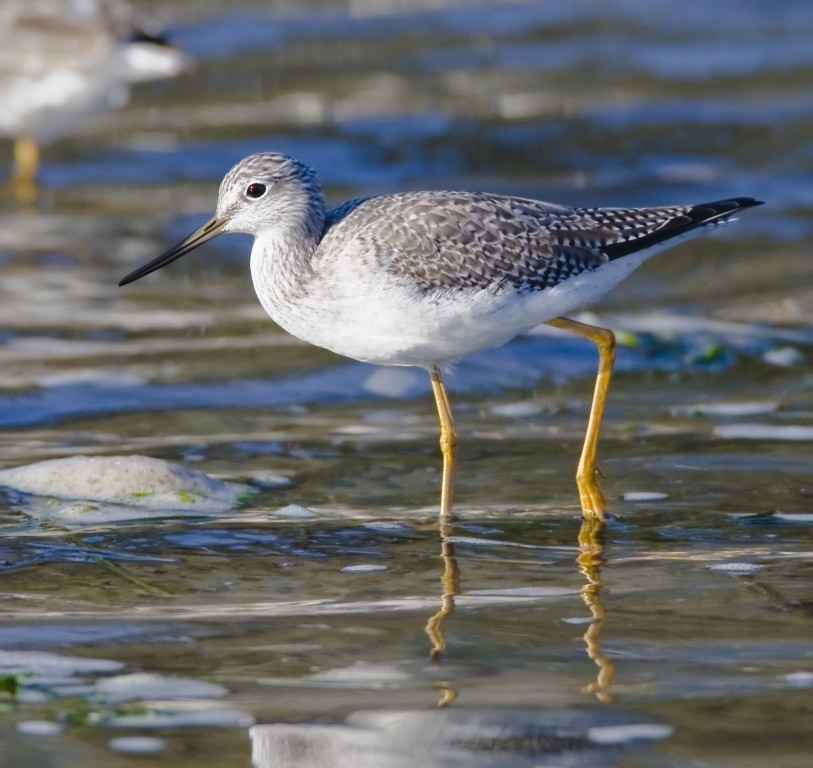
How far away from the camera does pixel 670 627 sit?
5.63 meters

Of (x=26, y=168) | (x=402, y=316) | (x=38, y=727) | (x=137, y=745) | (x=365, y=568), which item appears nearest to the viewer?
(x=137, y=745)

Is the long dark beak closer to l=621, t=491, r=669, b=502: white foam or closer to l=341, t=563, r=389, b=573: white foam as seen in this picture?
l=341, t=563, r=389, b=573: white foam

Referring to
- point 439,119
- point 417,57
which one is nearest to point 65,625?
point 439,119

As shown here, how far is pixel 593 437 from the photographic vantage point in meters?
7.43

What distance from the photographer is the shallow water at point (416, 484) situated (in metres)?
4.93

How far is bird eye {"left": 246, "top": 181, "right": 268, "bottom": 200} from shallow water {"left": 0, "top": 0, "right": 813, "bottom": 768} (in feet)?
4.62

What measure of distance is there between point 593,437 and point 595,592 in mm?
1519

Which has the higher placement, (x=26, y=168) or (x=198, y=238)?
(x=198, y=238)

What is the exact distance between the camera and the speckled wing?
275 inches

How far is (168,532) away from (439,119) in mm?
10614

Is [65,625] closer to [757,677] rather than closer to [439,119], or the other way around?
[757,677]

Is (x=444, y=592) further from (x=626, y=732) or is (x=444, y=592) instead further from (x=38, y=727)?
(x=38, y=727)

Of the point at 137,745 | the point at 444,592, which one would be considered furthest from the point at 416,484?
the point at 137,745

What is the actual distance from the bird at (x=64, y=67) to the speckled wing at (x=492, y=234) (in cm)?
878
